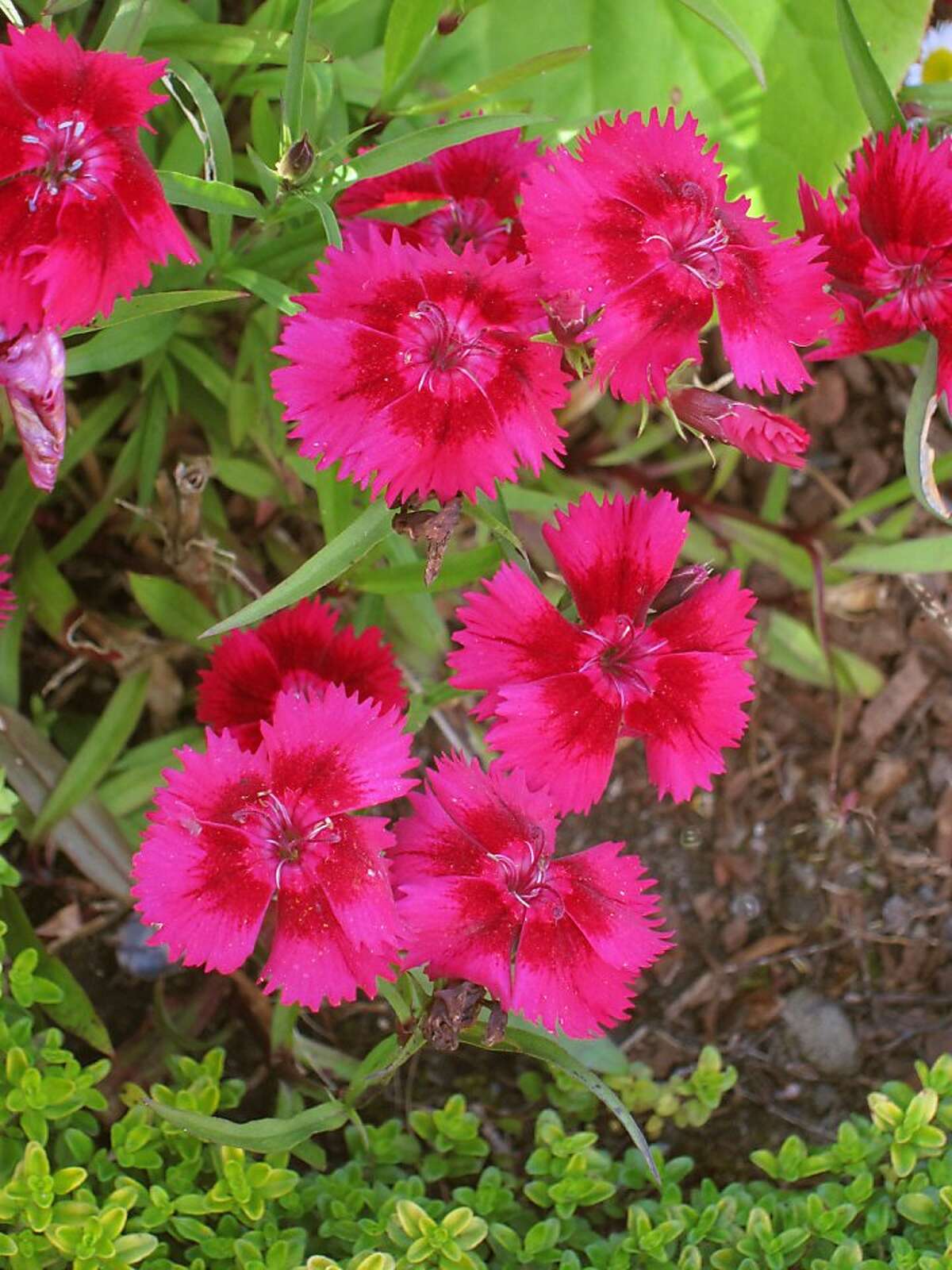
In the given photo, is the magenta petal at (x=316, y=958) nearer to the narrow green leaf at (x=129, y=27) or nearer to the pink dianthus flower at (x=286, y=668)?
the pink dianthus flower at (x=286, y=668)

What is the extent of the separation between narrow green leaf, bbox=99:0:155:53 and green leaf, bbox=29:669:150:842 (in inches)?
29.8

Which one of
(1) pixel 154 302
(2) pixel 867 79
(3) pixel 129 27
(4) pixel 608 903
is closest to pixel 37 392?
(1) pixel 154 302

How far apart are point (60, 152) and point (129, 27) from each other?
0.22 m

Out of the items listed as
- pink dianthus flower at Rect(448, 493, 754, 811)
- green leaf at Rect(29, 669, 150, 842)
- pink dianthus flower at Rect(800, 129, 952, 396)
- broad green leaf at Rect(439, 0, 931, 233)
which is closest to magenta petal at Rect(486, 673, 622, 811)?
pink dianthus flower at Rect(448, 493, 754, 811)

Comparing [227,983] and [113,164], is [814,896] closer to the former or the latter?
[227,983]

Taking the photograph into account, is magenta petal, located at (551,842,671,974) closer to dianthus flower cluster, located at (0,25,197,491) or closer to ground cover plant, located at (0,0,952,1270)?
ground cover plant, located at (0,0,952,1270)

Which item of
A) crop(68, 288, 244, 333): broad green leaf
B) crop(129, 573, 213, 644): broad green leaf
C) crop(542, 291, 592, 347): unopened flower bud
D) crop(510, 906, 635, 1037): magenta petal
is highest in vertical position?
crop(68, 288, 244, 333): broad green leaf

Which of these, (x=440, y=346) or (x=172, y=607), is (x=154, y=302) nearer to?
(x=440, y=346)

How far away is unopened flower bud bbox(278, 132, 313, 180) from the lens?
104cm

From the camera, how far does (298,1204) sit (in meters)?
1.41

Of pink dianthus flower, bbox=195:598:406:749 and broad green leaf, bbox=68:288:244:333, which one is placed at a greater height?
broad green leaf, bbox=68:288:244:333

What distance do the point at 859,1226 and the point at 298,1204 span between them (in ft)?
2.13

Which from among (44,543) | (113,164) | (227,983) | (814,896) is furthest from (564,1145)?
(113,164)

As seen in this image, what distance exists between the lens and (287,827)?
1097 mm
